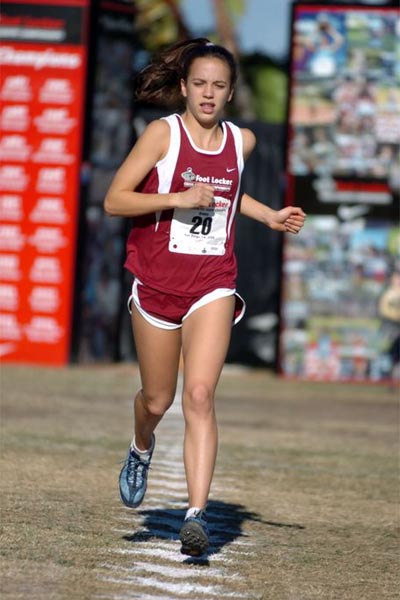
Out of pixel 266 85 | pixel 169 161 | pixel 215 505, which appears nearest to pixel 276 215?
pixel 169 161

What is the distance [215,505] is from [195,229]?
223 centimetres

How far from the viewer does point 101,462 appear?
9891mm

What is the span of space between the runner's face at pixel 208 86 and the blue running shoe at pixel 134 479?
160 centimetres

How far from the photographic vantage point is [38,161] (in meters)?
17.4

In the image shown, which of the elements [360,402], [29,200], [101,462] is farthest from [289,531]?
[29,200]

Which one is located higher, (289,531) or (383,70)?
(383,70)

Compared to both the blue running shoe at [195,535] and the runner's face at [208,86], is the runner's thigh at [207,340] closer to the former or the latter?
the blue running shoe at [195,535]

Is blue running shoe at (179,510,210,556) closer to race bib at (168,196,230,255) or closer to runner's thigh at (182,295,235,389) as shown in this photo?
runner's thigh at (182,295,235,389)

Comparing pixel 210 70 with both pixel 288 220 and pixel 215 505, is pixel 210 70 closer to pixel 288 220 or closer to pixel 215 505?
pixel 288 220

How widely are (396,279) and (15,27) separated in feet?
17.0

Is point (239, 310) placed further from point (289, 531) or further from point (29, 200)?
point (29, 200)

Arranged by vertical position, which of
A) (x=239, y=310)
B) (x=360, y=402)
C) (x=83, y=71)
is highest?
(x=83, y=71)

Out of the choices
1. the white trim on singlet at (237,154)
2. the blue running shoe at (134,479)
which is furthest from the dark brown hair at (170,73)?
the blue running shoe at (134,479)

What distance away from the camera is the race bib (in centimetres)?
682
